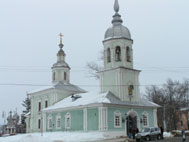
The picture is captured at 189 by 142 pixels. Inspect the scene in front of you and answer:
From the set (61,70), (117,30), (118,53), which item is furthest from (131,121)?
(61,70)

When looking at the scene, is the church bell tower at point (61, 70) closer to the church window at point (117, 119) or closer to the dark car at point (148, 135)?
the church window at point (117, 119)

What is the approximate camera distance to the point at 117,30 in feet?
111

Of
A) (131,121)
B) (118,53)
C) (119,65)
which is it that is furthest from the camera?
(118,53)

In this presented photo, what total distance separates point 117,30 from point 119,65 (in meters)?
4.20

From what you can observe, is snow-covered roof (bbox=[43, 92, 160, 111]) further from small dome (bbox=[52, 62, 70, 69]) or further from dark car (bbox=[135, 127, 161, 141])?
small dome (bbox=[52, 62, 70, 69])

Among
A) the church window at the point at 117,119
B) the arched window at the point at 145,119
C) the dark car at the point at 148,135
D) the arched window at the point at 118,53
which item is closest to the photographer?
the dark car at the point at 148,135

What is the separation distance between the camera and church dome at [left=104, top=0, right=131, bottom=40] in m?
33.8

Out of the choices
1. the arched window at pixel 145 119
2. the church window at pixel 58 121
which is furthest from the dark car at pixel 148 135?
the church window at pixel 58 121

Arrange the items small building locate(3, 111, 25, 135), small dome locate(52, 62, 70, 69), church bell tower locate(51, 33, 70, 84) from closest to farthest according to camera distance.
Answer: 1. church bell tower locate(51, 33, 70, 84)
2. small dome locate(52, 62, 70, 69)
3. small building locate(3, 111, 25, 135)

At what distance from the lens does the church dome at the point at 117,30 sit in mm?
33750

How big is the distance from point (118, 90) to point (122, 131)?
444 cm

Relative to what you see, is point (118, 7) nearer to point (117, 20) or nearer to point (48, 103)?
point (117, 20)

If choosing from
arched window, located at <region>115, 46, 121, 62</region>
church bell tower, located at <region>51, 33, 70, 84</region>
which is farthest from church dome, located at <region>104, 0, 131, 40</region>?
church bell tower, located at <region>51, 33, 70, 84</region>

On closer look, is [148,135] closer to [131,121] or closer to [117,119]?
[117,119]
